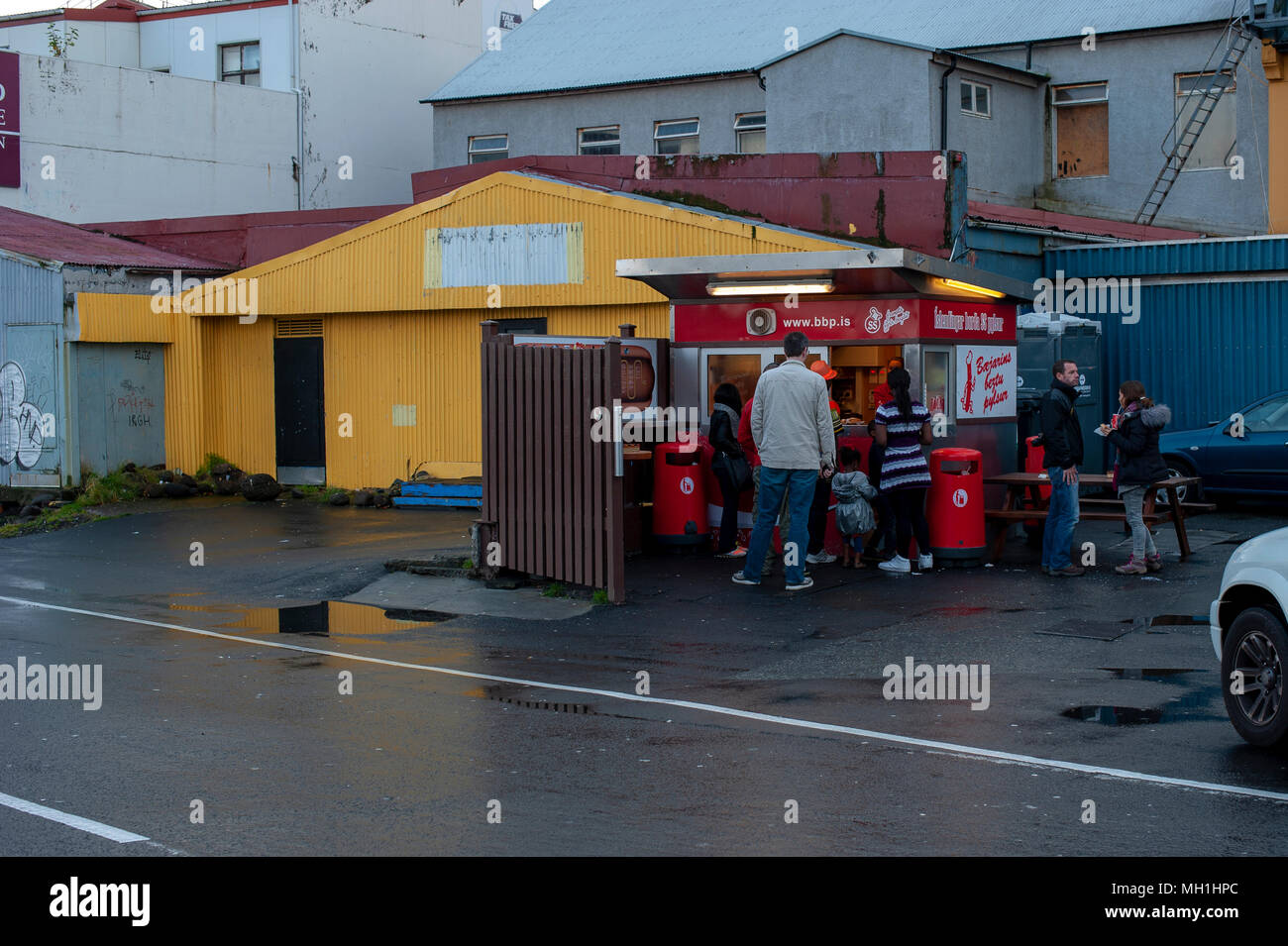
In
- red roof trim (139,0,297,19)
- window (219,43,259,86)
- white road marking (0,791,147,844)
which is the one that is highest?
red roof trim (139,0,297,19)

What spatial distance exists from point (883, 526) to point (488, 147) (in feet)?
71.4

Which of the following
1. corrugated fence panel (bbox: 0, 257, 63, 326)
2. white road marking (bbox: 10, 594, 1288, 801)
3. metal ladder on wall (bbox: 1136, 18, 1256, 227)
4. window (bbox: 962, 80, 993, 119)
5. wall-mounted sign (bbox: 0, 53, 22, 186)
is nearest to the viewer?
white road marking (bbox: 10, 594, 1288, 801)

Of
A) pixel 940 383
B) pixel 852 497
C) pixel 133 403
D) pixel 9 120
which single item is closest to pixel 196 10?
pixel 9 120

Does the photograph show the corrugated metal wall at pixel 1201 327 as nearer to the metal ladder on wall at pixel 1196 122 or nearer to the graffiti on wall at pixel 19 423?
the metal ladder on wall at pixel 1196 122

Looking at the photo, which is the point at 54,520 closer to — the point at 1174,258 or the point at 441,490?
the point at 441,490

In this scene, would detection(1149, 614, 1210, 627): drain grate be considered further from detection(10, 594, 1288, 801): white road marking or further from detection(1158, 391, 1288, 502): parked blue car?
detection(1158, 391, 1288, 502): parked blue car

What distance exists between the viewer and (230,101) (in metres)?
33.7

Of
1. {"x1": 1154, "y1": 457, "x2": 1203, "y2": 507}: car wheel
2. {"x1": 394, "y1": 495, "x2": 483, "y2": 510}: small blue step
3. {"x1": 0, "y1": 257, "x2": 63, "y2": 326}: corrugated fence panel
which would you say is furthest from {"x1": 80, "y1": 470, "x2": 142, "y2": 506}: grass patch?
{"x1": 1154, "y1": 457, "x2": 1203, "y2": 507}: car wheel

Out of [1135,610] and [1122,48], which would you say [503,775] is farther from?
[1122,48]

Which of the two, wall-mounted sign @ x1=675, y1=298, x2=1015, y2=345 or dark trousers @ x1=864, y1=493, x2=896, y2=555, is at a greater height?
wall-mounted sign @ x1=675, y1=298, x2=1015, y2=345

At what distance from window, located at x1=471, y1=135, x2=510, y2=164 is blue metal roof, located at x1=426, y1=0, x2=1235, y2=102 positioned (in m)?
0.96

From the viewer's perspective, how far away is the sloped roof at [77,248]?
22250 mm

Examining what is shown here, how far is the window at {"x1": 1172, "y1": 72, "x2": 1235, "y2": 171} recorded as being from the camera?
25.8m

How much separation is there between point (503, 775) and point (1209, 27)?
23526 mm
